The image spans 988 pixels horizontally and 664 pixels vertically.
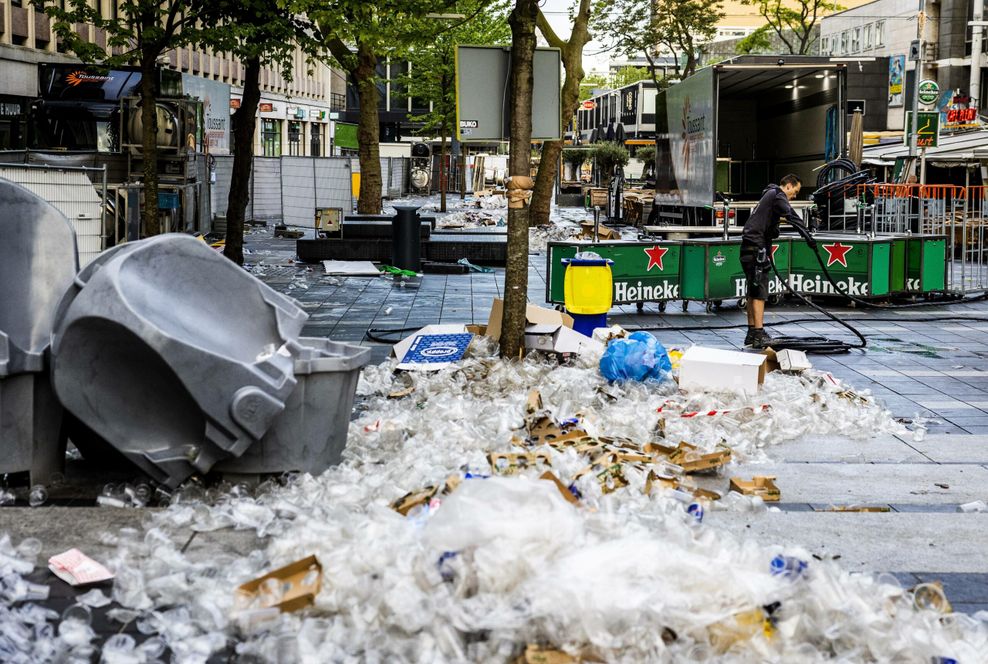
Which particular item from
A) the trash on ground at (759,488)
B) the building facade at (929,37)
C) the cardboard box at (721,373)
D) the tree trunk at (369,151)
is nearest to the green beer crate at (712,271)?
the cardboard box at (721,373)

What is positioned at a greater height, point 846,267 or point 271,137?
point 271,137

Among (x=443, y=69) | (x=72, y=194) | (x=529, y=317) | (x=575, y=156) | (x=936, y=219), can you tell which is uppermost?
(x=443, y=69)

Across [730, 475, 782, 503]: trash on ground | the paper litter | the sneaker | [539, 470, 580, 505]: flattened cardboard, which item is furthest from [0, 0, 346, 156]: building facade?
the paper litter

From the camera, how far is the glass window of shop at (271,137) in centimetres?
6269

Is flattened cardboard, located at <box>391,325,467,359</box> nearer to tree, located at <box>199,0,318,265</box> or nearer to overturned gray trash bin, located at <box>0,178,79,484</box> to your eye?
overturned gray trash bin, located at <box>0,178,79,484</box>

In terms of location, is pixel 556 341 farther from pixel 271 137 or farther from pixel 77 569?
pixel 271 137

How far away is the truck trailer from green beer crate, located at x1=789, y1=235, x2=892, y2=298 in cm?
468

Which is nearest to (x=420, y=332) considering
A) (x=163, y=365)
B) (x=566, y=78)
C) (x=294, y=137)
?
(x=163, y=365)

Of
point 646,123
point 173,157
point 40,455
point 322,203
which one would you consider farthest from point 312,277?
point 646,123

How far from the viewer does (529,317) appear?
1059 cm

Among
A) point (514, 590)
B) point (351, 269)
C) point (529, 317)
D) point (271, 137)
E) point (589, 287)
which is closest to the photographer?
point (514, 590)

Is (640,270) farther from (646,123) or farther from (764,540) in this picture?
(646,123)

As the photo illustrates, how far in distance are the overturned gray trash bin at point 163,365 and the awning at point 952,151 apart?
24.7 meters

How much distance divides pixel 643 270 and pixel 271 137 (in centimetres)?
5304
